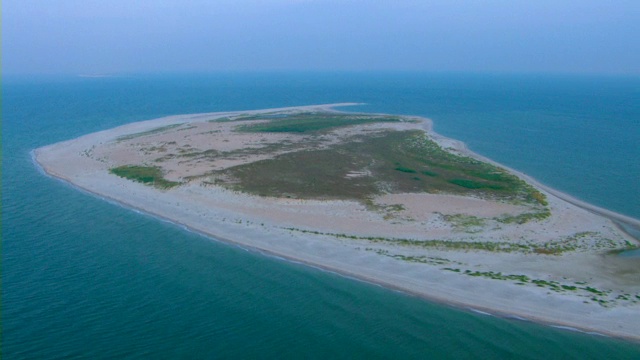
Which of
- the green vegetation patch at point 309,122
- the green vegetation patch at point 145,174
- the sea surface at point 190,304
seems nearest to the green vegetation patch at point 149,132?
the green vegetation patch at point 309,122

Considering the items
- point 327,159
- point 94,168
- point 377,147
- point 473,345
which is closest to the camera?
point 473,345

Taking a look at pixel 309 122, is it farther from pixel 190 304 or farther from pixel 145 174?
pixel 190 304

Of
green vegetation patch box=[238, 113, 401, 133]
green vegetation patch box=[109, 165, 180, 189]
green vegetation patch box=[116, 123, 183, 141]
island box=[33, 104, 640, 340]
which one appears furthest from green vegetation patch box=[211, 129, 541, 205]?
green vegetation patch box=[116, 123, 183, 141]

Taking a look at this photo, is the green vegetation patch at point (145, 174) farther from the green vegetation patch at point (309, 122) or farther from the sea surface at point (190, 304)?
the green vegetation patch at point (309, 122)

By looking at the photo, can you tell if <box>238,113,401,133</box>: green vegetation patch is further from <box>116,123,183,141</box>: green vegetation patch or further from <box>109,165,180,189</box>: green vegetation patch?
<box>109,165,180,189</box>: green vegetation patch

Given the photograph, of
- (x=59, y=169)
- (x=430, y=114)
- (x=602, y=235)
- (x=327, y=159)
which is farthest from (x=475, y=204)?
(x=430, y=114)

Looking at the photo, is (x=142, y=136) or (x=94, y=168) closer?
(x=94, y=168)

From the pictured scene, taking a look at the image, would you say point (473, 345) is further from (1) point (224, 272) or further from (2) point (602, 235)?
(2) point (602, 235)

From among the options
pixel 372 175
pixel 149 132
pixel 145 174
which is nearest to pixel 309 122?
pixel 149 132
